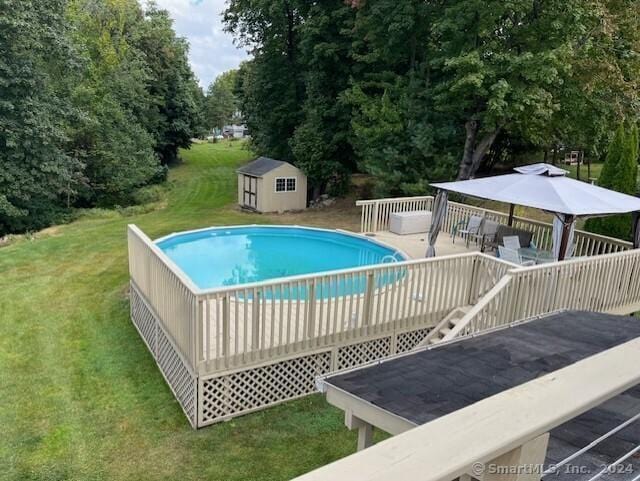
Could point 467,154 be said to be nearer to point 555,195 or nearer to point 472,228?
point 472,228

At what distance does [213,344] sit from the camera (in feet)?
19.5

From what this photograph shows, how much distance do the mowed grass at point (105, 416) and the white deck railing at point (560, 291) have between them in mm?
2246

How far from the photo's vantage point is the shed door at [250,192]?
62.1ft

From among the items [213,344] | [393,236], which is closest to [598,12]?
[393,236]

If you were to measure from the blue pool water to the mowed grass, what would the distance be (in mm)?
2078

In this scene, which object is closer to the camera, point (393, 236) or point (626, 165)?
point (626, 165)

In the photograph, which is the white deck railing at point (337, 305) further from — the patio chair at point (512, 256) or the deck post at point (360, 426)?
the deck post at point (360, 426)

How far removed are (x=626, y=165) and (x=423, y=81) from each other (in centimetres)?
696

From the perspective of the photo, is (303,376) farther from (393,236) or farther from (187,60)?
(187,60)

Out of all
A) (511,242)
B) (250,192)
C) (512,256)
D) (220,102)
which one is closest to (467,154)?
(511,242)

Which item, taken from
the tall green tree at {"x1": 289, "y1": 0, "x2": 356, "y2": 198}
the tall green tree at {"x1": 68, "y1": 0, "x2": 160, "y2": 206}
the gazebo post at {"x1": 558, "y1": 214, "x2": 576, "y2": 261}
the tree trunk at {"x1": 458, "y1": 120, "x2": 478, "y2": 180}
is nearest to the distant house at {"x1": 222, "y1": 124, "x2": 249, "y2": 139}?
the tall green tree at {"x1": 68, "y1": 0, "x2": 160, "y2": 206}

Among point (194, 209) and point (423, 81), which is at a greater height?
point (423, 81)

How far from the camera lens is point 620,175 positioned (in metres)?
11.4

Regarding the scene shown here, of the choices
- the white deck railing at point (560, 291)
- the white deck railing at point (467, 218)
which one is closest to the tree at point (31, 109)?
the white deck railing at point (467, 218)
